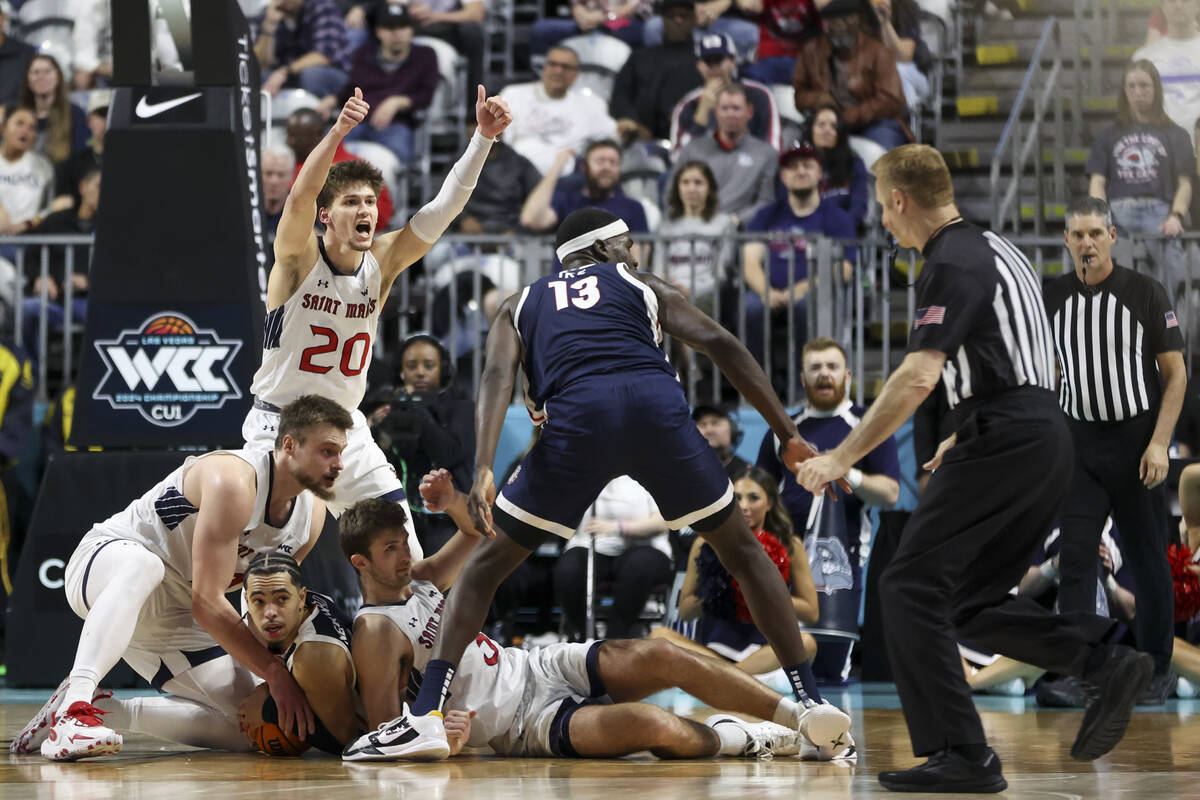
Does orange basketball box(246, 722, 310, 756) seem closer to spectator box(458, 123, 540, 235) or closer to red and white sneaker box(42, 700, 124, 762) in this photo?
red and white sneaker box(42, 700, 124, 762)

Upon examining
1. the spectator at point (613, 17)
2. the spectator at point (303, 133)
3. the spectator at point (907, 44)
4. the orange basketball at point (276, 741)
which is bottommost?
the orange basketball at point (276, 741)

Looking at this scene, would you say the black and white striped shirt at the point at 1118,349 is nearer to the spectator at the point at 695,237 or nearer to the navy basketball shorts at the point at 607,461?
the spectator at the point at 695,237

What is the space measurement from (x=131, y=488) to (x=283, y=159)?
3.83m

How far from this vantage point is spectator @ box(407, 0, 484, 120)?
12.7 metres

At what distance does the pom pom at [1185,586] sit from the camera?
297 inches

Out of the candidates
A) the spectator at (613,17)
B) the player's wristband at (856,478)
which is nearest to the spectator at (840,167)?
the spectator at (613,17)

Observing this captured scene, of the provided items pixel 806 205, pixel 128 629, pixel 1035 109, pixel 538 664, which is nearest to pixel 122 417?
pixel 128 629

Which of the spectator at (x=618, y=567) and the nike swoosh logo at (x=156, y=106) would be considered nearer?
the nike swoosh logo at (x=156, y=106)

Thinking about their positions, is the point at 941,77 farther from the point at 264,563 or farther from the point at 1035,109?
the point at 264,563

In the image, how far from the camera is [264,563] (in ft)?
16.5

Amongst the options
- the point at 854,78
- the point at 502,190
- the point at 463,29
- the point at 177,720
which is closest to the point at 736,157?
the point at 854,78

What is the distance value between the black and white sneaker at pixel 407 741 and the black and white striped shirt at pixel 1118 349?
3.84 metres

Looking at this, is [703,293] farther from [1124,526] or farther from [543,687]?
[543,687]

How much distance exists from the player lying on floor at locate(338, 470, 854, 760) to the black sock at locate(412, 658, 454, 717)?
5.1 inches
